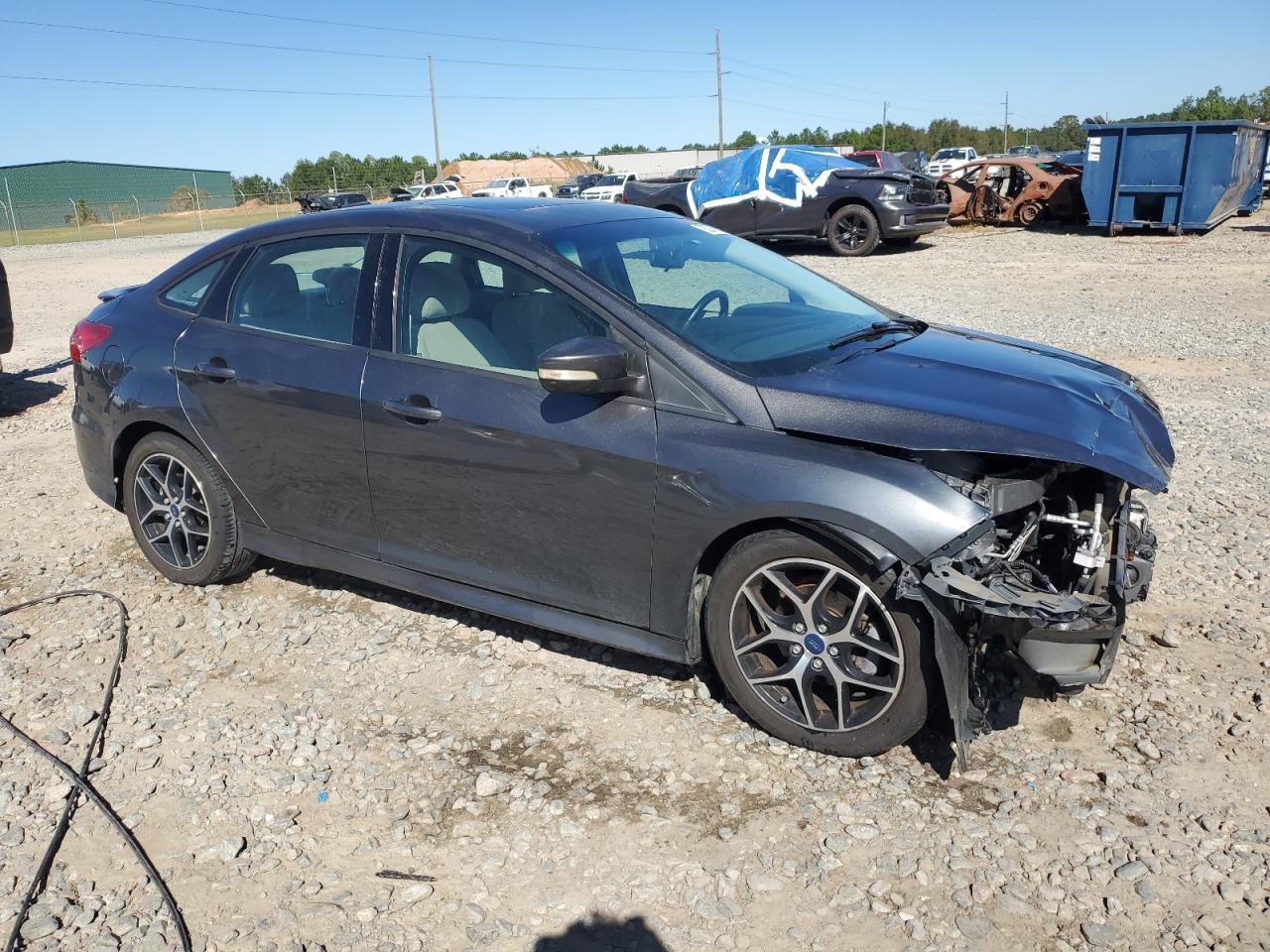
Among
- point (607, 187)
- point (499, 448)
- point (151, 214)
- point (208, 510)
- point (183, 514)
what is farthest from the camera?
point (151, 214)

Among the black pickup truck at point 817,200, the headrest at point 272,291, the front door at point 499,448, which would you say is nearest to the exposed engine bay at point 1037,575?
the front door at point 499,448

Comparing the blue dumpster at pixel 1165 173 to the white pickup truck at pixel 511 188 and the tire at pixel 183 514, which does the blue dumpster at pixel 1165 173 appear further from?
the white pickup truck at pixel 511 188

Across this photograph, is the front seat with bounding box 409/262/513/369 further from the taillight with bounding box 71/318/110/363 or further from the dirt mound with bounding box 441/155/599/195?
the dirt mound with bounding box 441/155/599/195

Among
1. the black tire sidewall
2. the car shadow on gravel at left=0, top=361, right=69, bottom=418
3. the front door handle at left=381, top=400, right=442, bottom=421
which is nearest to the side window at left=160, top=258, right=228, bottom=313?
the black tire sidewall

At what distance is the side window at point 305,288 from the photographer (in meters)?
4.15

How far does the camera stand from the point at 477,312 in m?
3.91

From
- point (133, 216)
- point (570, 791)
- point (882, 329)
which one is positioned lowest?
point (570, 791)

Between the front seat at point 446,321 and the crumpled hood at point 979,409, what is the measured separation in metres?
1.13

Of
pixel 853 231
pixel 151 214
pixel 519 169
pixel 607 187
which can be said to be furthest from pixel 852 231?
pixel 519 169

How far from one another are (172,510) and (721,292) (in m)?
2.75

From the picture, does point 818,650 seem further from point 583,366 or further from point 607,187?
point 607,187

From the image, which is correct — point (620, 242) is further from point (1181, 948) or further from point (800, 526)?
point (1181, 948)

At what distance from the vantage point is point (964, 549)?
3.06 metres

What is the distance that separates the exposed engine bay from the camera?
301cm
